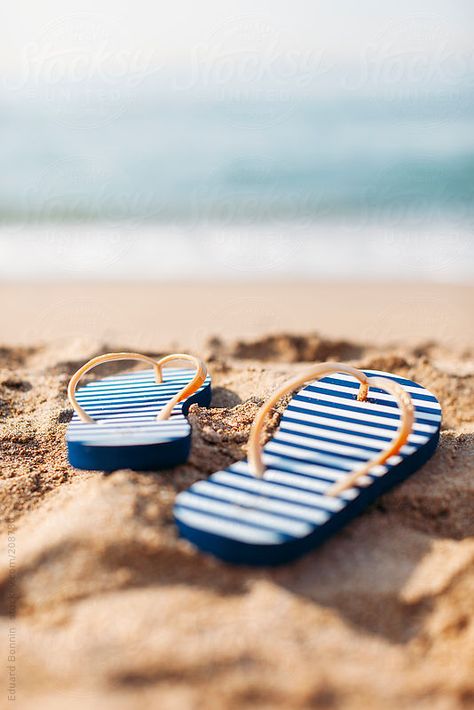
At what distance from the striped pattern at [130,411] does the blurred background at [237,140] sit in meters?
2.82

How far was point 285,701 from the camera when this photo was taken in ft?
4.28

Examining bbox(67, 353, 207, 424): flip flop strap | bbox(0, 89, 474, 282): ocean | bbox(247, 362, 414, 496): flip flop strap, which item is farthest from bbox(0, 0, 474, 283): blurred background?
bbox(247, 362, 414, 496): flip flop strap

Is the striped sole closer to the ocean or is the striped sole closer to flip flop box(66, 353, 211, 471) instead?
flip flop box(66, 353, 211, 471)

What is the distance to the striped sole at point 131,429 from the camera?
1.97 meters

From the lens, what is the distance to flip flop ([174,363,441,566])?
1589 millimetres

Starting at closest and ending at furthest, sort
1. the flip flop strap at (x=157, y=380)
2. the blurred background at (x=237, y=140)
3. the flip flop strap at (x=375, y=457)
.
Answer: the flip flop strap at (x=375, y=457) → the flip flop strap at (x=157, y=380) → the blurred background at (x=237, y=140)

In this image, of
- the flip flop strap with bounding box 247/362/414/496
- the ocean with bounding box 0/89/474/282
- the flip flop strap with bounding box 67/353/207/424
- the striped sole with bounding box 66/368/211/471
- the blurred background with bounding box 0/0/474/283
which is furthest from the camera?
the blurred background with bounding box 0/0/474/283

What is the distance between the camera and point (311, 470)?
1871 mm

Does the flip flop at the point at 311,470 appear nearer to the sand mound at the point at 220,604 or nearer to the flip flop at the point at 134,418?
the sand mound at the point at 220,604

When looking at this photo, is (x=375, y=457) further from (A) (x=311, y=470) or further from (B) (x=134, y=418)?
(B) (x=134, y=418)

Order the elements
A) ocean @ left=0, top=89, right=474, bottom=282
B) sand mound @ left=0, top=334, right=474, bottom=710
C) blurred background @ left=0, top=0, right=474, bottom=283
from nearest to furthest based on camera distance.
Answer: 1. sand mound @ left=0, top=334, right=474, bottom=710
2. ocean @ left=0, top=89, right=474, bottom=282
3. blurred background @ left=0, top=0, right=474, bottom=283

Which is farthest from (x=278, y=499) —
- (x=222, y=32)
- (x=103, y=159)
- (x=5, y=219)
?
(x=222, y=32)

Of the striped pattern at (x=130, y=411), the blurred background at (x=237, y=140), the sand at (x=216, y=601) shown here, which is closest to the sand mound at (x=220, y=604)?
the sand at (x=216, y=601)

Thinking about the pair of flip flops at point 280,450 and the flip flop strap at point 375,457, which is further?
the flip flop strap at point 375,457
